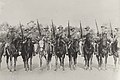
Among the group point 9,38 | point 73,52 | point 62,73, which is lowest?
point 62,73

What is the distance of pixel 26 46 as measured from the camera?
1.45 meters

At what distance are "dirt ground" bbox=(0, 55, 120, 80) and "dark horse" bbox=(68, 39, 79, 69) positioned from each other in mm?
26

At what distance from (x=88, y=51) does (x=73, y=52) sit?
3.9 inches

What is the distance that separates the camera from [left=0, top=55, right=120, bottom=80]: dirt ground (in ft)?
4.66

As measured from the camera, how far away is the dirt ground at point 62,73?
4.66ft

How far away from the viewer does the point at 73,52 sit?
58.6 inches

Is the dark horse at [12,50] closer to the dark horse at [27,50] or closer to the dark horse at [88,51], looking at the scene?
the dark horse at [27,50]

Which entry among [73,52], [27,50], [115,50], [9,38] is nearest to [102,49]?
[115,50]

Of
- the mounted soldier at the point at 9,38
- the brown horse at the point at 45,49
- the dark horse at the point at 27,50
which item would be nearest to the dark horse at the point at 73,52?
the brown horse at the point at 45,49

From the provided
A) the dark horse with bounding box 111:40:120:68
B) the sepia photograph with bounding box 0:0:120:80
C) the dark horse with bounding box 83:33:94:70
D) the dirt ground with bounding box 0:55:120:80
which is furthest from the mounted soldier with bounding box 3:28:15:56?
the dark horse with bounding box 111:40:120:68

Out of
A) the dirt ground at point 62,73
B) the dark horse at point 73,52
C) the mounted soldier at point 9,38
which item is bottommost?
the dirt ground at point 62,73

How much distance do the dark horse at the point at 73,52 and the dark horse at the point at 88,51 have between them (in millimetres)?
58

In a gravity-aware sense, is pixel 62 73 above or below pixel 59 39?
below

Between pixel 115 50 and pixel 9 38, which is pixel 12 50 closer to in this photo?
pixel 9 38
